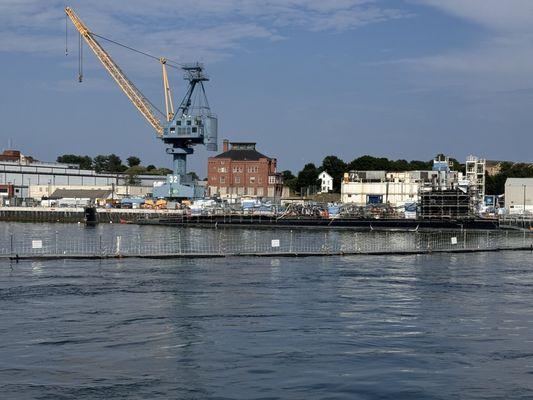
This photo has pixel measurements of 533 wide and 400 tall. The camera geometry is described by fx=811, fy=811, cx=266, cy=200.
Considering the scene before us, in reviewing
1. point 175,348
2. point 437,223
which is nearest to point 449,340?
point 175,348

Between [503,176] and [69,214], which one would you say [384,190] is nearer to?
[503,176]

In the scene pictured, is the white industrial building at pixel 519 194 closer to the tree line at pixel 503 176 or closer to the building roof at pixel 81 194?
the tree line at pixel 503 176

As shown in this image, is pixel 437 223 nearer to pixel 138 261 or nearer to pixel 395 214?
pixel 395 214

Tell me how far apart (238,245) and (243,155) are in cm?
8572

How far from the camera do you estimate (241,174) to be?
15350cm

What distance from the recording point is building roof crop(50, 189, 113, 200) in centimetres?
15125

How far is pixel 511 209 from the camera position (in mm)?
117312

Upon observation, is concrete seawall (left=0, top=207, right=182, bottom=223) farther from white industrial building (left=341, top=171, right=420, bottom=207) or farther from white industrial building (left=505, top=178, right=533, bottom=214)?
white industrial building (left=505, top=178, right=533, bottom=214)

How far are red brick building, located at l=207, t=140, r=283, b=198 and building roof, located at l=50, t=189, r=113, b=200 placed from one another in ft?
65.5

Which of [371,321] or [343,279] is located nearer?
[371,321]

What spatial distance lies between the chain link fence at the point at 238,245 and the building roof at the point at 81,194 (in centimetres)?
6432

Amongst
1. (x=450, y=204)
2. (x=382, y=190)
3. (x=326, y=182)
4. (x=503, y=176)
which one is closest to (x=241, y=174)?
(x=326, y=182)

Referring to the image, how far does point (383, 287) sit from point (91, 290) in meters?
13.1

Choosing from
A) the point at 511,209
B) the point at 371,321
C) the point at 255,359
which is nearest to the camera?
the point at 255,359
